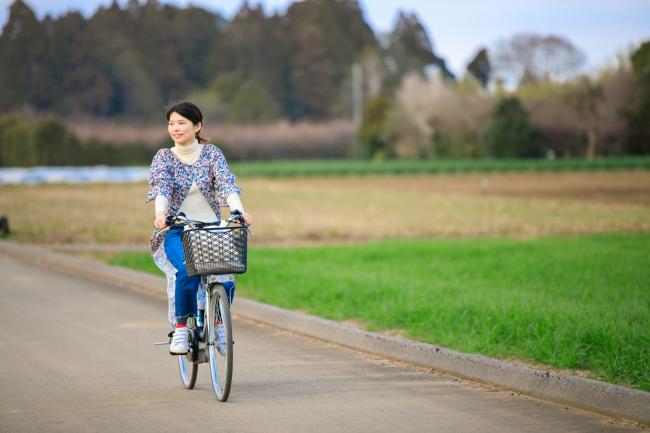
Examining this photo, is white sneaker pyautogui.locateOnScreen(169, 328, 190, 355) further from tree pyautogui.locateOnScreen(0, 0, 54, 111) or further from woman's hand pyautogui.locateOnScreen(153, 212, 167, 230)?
tree pyautogui.locateOnScreen(0, 0, 54, 111)

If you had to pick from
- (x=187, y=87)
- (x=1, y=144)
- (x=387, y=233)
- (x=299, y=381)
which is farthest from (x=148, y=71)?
(x=299, y=381)

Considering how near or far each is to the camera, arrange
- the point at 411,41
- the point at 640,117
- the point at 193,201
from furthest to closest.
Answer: the point at 411,41, the point at 640,117, the point at 193,201

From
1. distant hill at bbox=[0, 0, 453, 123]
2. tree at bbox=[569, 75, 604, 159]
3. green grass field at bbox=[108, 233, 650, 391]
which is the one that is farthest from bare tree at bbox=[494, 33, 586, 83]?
green grass field at bbox=[108, 233, 650, 391]

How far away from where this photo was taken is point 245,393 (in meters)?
7.39

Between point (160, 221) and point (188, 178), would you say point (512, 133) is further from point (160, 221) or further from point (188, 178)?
point (160, 221)

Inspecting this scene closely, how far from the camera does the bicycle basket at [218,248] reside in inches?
262

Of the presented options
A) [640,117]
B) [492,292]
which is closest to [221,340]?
[492,292]

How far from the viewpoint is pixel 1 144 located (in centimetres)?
7075

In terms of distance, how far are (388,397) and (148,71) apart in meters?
134

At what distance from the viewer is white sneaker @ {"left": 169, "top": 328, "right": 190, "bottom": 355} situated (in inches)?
287

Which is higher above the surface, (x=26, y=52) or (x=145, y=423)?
(x=26, y=52)

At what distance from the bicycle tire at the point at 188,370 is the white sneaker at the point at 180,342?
113 millimetres

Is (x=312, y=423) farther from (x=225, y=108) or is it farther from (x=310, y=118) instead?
(x=310, y=118)

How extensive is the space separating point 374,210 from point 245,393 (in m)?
23.8
